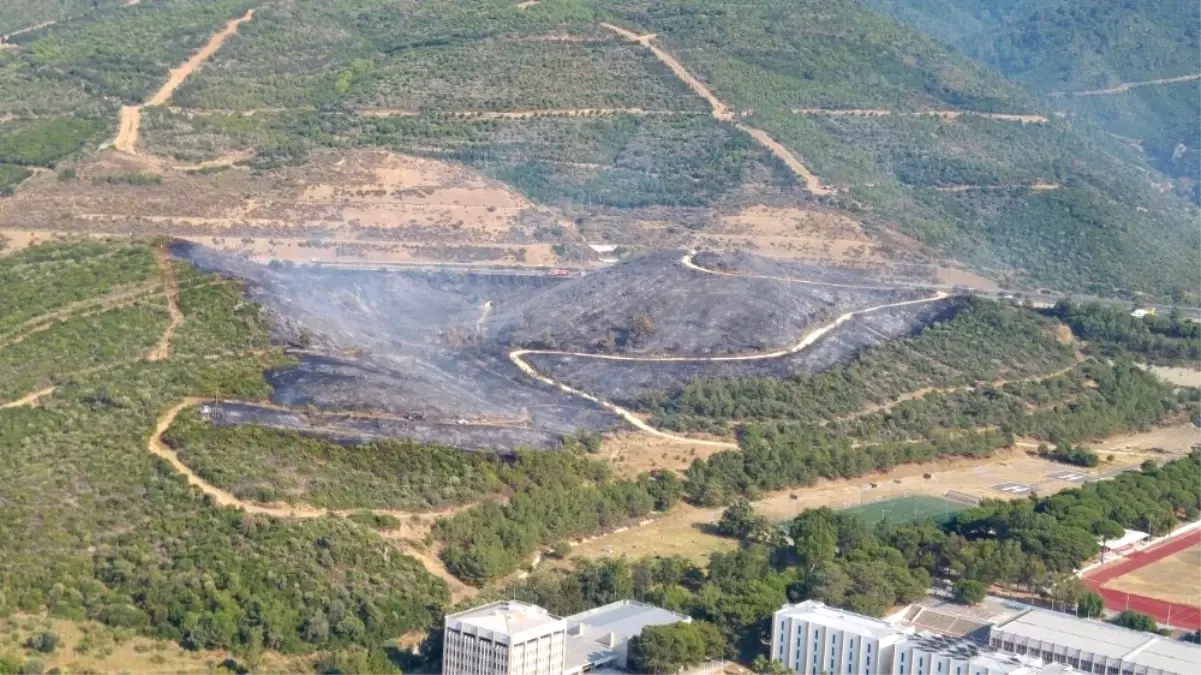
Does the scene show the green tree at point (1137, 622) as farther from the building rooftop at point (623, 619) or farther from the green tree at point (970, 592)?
the building rooftop at point (623, 619)

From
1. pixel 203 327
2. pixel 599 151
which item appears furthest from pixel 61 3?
pixel 203 327

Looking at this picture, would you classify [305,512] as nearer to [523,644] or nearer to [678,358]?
[523,644]

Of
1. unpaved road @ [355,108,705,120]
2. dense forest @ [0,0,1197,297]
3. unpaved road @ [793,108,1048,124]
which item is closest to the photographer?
dense forest @ [0,0,1197,297]

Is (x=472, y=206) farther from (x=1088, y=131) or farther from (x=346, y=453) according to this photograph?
(x=1088, y=131)

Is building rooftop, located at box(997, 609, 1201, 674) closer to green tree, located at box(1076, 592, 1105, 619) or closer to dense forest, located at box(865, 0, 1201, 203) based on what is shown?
green tree, located at box(1076, 592, 1105, 619)

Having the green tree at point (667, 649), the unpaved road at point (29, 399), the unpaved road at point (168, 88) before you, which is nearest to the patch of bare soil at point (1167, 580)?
the green tree at point (667, 649)

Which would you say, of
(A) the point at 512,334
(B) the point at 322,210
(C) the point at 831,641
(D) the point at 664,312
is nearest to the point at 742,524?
(C) the point at 831,641

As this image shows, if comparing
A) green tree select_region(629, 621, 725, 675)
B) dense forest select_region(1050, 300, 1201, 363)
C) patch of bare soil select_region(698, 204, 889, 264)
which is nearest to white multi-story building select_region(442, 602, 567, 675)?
green tree select_region(629, 621, 725, 675)
